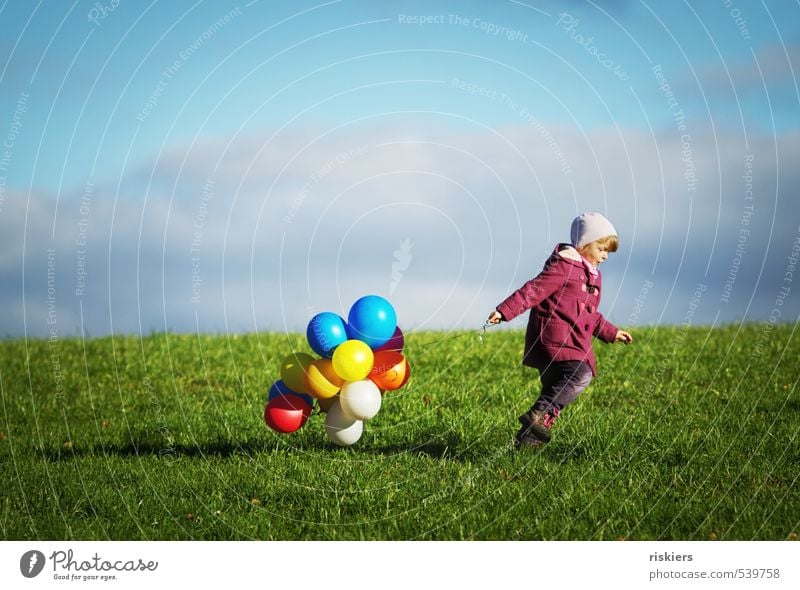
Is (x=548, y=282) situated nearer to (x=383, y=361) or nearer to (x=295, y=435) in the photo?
(x=383, y=361)

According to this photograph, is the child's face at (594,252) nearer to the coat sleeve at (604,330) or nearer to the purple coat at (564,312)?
the purple coat at (564,312)

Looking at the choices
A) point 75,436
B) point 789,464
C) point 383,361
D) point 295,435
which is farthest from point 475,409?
point 75,436

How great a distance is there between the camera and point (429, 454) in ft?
30.1

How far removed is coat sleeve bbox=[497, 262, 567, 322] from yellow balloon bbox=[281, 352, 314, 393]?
5.68 feet

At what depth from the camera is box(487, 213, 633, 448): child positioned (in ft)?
28.8

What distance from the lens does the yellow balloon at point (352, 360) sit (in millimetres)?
7969

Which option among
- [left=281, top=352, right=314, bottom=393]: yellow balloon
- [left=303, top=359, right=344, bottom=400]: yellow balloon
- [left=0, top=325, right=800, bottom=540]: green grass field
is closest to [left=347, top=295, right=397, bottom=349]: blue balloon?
[left=303, top=359, right=344, bottom=400]: yellow balloon

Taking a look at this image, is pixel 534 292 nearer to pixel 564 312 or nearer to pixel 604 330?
pixel 564 312

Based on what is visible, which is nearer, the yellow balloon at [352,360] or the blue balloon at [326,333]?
the yellow balloon at [352,360]

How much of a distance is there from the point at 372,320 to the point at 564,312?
Result: 1851 millimetres

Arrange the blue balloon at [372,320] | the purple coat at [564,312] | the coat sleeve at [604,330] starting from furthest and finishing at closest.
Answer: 1. the coat sleeve at [604,330]
2. the purple coat at [564,312]
3. the blue balloon at [372,320]

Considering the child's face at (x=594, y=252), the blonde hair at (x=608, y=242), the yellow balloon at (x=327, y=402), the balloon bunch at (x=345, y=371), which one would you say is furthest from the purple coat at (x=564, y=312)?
the yellow balloon at (x=327, y=402)

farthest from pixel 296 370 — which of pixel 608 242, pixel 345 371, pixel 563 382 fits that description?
pixel 608 242

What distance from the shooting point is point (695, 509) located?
7520 mm
